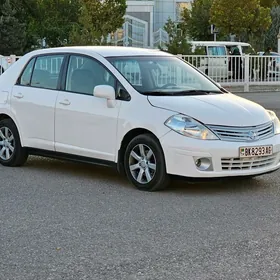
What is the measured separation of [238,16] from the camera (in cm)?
3938

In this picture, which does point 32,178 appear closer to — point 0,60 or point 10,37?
point 0,60

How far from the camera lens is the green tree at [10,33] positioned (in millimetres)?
34688

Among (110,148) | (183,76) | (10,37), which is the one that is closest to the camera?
(110,148)

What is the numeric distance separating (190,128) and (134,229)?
173 centimetres

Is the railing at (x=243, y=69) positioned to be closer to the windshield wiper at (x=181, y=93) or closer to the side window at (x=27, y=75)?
the side window at (x=27, y=75)

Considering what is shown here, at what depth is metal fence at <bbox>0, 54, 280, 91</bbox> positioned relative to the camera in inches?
890

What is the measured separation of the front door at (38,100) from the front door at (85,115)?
168 millimetres

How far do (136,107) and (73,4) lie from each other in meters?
35.4

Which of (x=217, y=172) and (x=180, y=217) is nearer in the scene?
(x=180, y=217)

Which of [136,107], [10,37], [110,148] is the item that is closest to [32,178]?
[110,148]

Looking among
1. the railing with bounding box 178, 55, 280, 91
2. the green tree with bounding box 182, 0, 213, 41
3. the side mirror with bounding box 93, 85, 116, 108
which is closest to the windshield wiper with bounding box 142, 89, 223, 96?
the side mirror with bounding box 93, 85, 116, 108

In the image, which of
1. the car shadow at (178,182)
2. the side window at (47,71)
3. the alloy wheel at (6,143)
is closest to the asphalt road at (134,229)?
the car shadow at (178,182)

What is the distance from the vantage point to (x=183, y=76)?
8492 mm

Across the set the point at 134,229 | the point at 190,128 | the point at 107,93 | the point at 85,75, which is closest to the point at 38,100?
the point at 85,75
